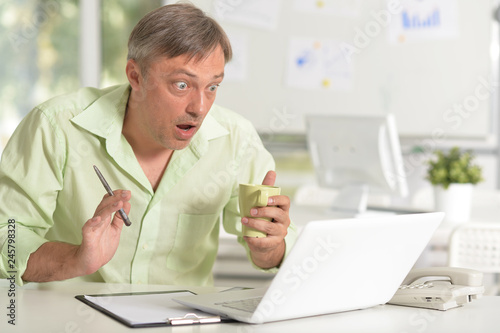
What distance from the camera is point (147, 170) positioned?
165cm

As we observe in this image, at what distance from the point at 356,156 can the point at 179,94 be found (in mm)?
1547

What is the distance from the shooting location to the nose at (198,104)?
143cm

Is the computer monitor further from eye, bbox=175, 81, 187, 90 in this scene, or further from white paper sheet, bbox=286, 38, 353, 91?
eye, bbox=175, 81, 187, 90

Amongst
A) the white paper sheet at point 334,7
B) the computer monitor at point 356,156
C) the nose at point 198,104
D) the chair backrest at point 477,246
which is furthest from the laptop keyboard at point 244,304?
the white paper sheet at point 334,7

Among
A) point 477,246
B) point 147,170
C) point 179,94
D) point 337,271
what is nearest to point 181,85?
point 179,94

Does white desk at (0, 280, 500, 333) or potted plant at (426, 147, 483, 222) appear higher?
white desk at (0, 280, 500, 333)

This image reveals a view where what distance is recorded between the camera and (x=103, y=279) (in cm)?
163

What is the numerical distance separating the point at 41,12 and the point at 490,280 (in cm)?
322

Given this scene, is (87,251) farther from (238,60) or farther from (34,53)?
(34,53)

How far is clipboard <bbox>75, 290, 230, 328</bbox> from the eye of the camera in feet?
3.61

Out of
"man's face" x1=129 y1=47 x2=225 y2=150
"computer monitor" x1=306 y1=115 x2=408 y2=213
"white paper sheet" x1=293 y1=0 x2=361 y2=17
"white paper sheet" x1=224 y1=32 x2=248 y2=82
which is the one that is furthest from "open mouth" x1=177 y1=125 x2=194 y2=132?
"white paper sheet" x1=293 y1=0 x2=361 y2=17

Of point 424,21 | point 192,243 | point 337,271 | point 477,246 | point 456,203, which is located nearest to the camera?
point 337,271

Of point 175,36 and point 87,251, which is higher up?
point 175,36

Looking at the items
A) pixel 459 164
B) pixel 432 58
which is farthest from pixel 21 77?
pixel 459 164
